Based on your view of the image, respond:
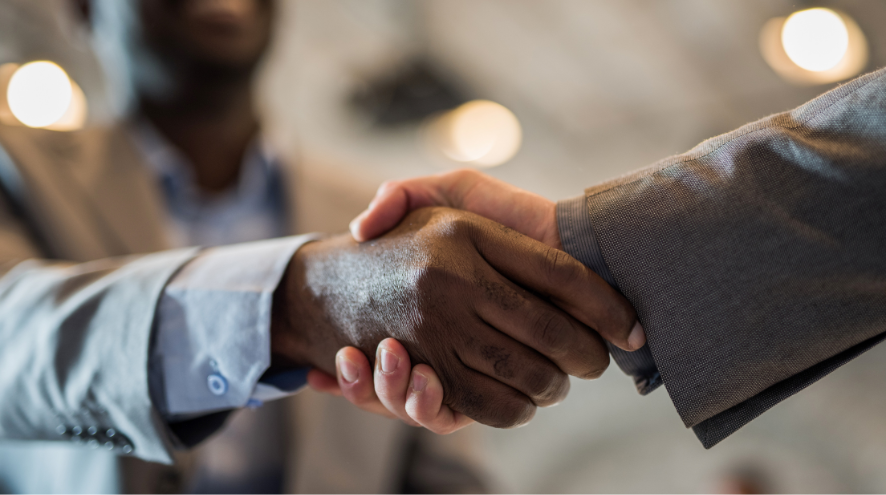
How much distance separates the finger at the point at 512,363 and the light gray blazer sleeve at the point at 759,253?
136 mm

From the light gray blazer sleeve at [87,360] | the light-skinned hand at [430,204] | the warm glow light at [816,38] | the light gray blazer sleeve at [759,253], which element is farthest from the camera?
the warm glow light at [816,38]

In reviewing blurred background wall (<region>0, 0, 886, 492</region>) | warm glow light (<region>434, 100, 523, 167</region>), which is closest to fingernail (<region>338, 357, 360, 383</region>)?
blurred background wall (<region>0, 0, 886, 492</region>)

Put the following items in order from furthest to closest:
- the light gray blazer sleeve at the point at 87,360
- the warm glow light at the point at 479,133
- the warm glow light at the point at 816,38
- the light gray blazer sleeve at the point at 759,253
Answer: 1. the warm glow light at the point at 479,133
2. the warm glow light at the point at 816,38
3. the light gray blazer sleeve at the point at 87,360
4. the light gray blazer sleeve at the point at 759,253

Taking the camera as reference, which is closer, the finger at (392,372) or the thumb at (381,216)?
the finger at (392,372)

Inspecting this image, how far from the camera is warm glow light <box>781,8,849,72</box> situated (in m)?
2.25

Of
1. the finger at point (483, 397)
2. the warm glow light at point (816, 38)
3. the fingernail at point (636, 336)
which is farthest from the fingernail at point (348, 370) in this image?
the warm glow light at point (816, 38)

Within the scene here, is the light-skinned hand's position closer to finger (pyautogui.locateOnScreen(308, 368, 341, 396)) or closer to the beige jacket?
finger (pyautogui.locateOnScreen(308, 368, 341, 396))

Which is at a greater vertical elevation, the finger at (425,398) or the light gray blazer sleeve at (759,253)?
the light gray blazer sleeve at (759,253)

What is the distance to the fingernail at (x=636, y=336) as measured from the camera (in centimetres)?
62

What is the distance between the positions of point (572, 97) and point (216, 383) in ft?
10.8

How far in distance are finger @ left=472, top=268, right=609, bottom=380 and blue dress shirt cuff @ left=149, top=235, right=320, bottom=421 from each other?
332mm

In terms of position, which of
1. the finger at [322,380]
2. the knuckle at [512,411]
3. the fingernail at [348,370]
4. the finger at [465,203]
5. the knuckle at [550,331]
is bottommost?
the finger at [322,380]

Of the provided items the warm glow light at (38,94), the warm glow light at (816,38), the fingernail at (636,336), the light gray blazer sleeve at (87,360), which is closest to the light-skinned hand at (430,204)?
the fingernail at (636,336)

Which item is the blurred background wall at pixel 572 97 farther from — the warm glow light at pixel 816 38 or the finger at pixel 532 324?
the finger at pixel 532 324
